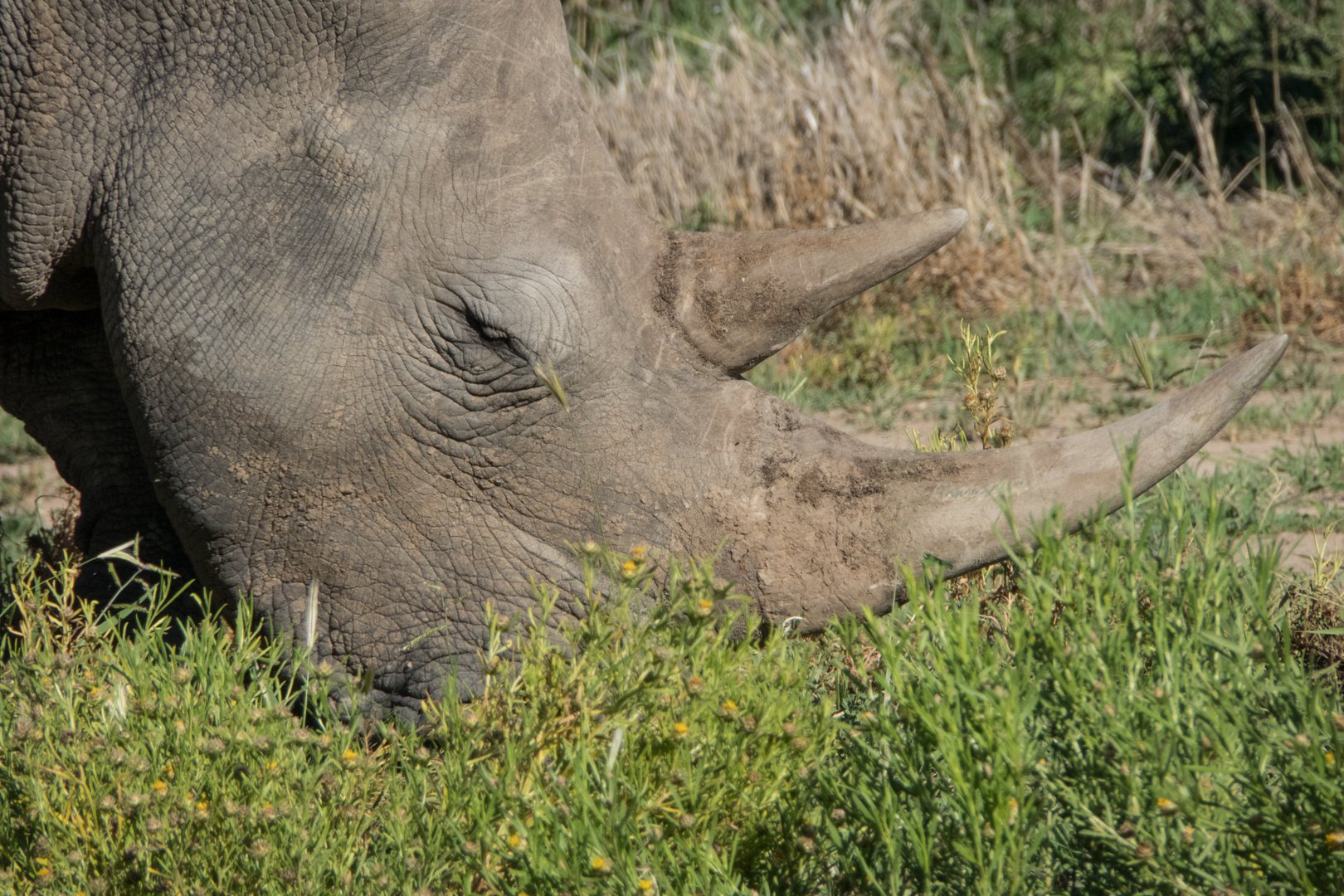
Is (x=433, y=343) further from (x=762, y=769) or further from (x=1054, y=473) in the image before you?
(x=1054, y=473)

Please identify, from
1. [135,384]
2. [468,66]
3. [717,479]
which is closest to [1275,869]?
[717,479]

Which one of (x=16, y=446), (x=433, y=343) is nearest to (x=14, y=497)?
(x=16, y=446)

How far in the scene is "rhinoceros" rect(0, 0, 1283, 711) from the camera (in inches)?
111

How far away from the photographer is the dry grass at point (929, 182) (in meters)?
6.54

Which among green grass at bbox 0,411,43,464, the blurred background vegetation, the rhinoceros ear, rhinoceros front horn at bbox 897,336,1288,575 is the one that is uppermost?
the rhinoceros ear

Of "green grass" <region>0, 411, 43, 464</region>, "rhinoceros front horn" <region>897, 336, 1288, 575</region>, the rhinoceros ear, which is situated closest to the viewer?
"rhinoceros front horn" <region>897, 336, 1288, 575</region>

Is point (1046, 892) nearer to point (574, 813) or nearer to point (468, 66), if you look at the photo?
point (574, 813)

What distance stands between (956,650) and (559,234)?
1.31 meters

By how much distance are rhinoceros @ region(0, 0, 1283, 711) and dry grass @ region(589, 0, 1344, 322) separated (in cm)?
359

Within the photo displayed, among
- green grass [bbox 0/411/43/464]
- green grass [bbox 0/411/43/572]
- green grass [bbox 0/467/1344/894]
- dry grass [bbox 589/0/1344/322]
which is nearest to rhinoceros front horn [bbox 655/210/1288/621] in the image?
green grass [bbox 0/467/1344/894]

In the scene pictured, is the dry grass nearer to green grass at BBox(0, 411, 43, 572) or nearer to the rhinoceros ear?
green grass at BBox(0, 411, 43, 572)

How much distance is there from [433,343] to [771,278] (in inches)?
29.7

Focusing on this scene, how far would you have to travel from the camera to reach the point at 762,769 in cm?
222

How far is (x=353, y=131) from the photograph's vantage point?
2844mm
